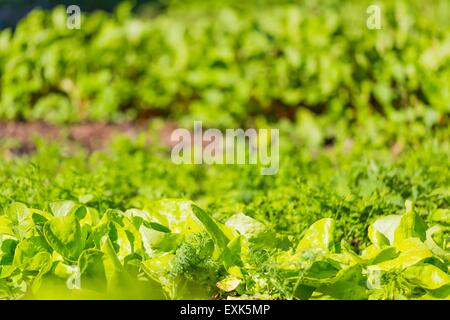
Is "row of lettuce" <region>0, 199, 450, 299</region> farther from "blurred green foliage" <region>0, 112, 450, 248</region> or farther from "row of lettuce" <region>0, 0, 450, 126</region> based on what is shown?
"row of lettuce" <region>0, 0, 450, 126</region>

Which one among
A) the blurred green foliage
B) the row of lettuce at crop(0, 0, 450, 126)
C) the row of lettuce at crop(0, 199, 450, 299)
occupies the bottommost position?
the row of lettuce at crop(0, 199, 450, 299)

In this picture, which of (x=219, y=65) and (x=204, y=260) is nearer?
(x=204, y=260)

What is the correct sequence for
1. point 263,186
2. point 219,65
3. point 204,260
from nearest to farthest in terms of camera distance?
point 204,260
point 263,186
point 219,65

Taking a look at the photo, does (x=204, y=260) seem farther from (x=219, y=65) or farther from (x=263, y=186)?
(x=219, y=65)

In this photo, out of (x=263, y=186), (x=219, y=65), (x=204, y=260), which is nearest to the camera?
(x=204, y=260)

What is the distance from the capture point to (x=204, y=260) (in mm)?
2258

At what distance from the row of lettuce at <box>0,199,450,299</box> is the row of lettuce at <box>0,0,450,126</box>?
289 cm

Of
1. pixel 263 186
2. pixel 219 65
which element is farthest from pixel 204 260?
pixel 219 65

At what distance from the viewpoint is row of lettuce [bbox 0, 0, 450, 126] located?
17.1 feet

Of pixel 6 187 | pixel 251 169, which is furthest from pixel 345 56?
pixel 6 187

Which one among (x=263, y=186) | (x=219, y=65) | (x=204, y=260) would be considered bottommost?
(x=204, y=260)

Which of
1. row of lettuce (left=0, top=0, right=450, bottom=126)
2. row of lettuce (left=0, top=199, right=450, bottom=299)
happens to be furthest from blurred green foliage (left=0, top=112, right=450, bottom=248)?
row of lettuce (left=0, top=0, right=450, bottom=126)

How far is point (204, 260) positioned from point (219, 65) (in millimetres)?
3359

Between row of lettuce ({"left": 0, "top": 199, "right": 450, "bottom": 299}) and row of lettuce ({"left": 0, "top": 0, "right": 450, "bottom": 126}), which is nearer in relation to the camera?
row of lettuce ({"left": 0, "top": 199, "right": 450, "bottom": 299})
